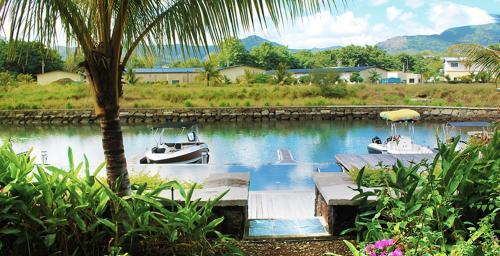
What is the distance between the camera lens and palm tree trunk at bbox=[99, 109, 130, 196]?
2.97 meters

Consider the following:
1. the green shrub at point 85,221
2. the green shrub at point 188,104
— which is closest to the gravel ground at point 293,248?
the green shrub at point 85,221

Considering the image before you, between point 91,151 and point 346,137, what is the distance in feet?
41.5

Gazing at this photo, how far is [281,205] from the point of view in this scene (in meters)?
6.63

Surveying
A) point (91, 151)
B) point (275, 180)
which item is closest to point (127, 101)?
point (91, 151)

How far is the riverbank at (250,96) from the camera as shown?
38.7m

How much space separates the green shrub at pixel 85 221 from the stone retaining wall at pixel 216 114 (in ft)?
105

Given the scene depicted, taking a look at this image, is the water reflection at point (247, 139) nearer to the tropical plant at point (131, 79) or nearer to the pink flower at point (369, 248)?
the tropical plant at point (131, 79)

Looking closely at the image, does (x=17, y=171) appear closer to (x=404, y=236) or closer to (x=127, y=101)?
(x=404, y=236)

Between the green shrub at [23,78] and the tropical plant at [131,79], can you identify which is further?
the green shrub at [23,78]

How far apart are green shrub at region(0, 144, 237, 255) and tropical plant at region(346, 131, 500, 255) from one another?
1.03 metres

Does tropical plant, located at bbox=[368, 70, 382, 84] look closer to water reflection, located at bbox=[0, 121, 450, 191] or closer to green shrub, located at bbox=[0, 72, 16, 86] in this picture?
water reflection, located at bbox=[0, 121, 450, 191]

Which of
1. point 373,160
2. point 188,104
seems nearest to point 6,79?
point 188,104

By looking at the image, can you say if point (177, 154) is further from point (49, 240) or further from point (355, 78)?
point (355, 78)

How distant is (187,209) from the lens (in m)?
2.88
